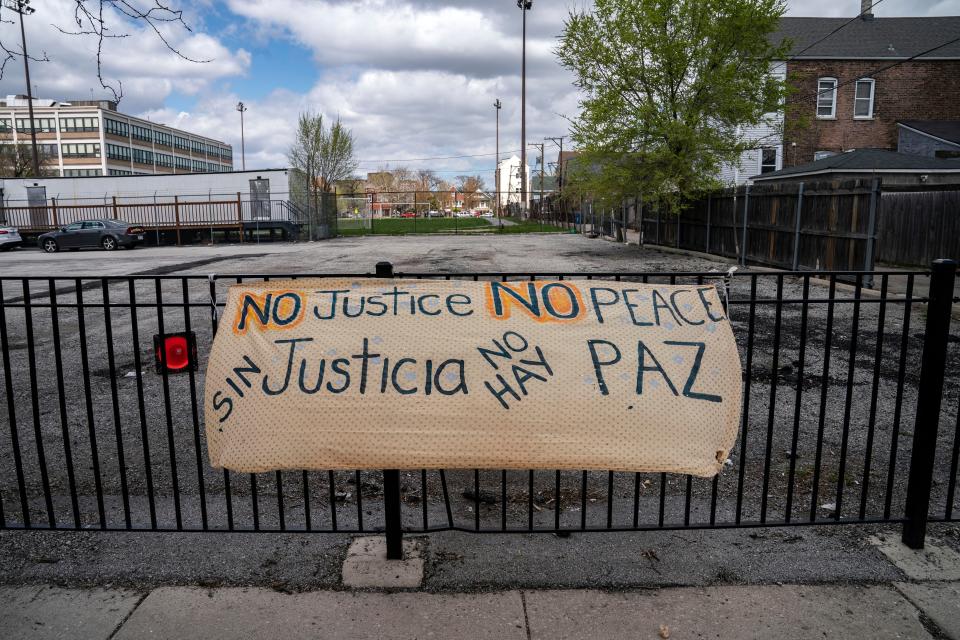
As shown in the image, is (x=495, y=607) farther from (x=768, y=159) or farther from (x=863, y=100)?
(x=863, y=100)

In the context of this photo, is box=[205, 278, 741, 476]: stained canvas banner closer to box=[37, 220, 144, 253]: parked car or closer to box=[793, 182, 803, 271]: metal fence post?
box=[793, 182, 803, 271]: metal fence post

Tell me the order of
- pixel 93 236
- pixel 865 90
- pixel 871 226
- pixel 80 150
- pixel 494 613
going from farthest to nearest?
pixel 80 150, pixel 865 90, pixel 93 236, pixel 871 226, pixel 494 613

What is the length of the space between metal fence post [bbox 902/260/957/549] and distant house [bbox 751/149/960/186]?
80.1ft

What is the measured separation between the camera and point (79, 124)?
8725 centimetres

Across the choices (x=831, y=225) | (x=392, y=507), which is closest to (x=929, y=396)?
(x=392, y=507)

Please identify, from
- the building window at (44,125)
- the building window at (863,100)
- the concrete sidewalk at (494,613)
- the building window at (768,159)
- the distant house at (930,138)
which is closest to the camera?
the concrete sidewalk at (494,613)

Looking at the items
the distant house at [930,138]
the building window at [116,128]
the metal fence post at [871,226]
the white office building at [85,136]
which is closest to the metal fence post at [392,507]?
the metal fence post at [871,226]

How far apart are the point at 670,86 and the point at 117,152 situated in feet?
289

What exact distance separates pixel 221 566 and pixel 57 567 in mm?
774

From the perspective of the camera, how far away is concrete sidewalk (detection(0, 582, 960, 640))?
271cm

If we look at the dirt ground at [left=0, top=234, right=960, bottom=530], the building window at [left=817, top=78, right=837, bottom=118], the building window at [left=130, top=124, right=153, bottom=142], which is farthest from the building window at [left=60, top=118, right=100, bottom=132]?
the dirt ground at [left=0, top=234, right=960, bottom=530]

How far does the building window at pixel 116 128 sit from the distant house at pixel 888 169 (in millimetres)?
85521

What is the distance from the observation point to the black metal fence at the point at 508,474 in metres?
3.24

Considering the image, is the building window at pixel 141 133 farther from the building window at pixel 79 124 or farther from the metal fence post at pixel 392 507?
the metal fence post at pixel 392 507
